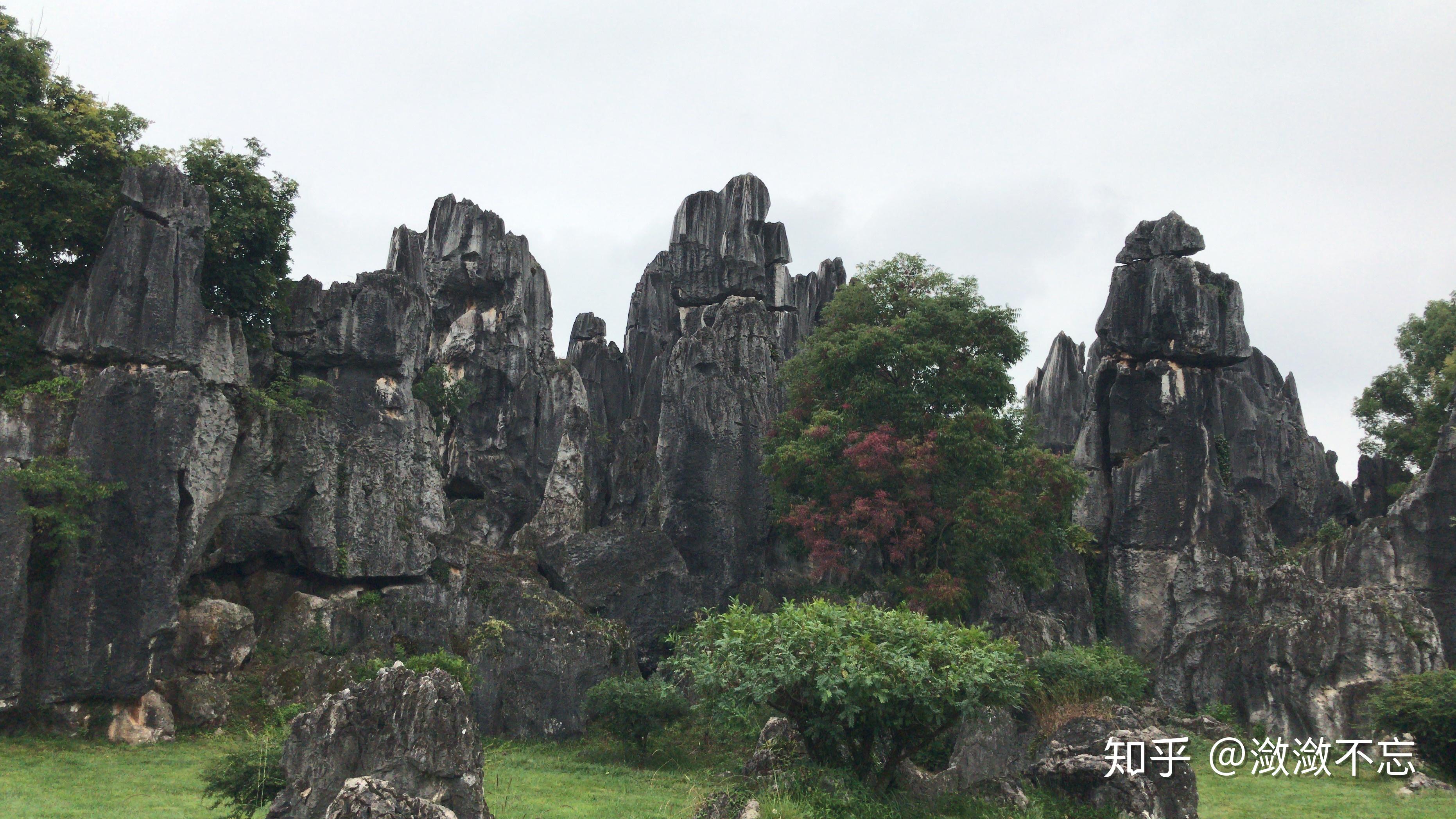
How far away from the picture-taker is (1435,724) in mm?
19828

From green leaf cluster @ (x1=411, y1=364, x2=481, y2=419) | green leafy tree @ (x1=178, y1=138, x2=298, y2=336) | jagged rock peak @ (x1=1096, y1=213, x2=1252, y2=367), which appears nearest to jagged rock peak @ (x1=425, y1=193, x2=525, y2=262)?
green leaf cluster @ (x1=411, y1=364, x2=481, y2=419)

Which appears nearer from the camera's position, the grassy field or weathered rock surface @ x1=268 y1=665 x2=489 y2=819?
weathered rock surface @ x1=268 y1=665 x2=489 y2=819

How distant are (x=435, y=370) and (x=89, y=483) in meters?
21.5

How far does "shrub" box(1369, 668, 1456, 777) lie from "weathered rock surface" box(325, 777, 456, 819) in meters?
18.8

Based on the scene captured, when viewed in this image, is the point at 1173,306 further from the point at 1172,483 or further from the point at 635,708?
the point at 635,708

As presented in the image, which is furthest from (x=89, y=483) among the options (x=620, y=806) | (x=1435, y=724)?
(x=1435, y=724)

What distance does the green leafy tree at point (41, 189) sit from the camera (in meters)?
23.0

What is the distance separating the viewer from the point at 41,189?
23.7 meters

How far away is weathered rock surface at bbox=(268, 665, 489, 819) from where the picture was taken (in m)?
10.9

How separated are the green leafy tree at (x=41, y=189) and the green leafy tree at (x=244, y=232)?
2302mm

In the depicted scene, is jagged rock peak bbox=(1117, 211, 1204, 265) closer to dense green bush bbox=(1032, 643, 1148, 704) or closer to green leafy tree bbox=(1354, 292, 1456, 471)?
green leafy tree bbox=(1354, 292, 1456, 471)

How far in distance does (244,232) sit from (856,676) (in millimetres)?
20484

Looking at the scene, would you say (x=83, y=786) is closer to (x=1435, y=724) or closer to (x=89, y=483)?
(x=89, y=483)

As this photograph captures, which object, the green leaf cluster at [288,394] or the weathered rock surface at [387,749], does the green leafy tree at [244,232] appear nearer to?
the green leaf cluster at [288,394]
